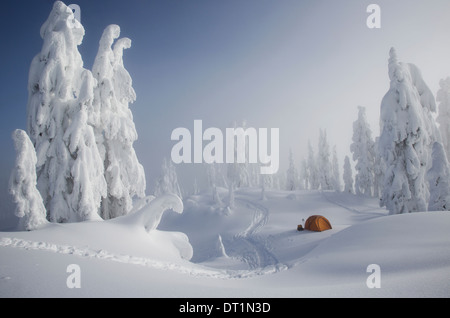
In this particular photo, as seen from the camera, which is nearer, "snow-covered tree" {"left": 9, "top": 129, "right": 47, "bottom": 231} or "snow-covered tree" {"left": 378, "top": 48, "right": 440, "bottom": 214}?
"snow-covered tree" {"left": 9, "top": 129, "right": 47, "bottom": 231}

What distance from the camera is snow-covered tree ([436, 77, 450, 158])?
109ft

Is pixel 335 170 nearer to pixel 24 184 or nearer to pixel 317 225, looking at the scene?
pixel 317 225

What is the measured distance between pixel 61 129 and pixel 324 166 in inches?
2245

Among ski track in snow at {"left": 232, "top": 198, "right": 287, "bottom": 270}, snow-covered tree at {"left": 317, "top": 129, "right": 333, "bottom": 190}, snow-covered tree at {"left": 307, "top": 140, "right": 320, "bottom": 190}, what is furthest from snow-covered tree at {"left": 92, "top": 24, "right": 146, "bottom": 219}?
snow-covered tree at {"left": 307, "top": 140, "right": 320, "bottom": 190}

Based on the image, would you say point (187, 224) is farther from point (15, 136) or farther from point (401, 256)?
point (401, 256)

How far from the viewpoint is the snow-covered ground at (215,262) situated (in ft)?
13.3

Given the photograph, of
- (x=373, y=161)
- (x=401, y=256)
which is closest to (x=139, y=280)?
(x=401, y=256)

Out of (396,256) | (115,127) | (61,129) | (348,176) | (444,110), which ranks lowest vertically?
(396,256)

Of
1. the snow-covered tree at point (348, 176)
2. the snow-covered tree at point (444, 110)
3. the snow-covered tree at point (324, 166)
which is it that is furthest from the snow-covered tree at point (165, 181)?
the snow-covered tree at point (444, 110)

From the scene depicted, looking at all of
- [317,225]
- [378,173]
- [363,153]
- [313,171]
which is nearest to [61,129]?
[317,225]

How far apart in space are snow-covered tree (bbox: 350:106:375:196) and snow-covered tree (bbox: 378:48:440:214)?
24776 mm

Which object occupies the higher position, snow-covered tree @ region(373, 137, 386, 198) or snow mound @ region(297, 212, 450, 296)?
snow-covered tree @ region(373, 137, 386, 198)

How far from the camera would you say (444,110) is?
3406 centimetres

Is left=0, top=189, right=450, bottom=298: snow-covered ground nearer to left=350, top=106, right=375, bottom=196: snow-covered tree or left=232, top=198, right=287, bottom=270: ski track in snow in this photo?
left=232, top=198, right=287, bottom=270: ski track in snow
